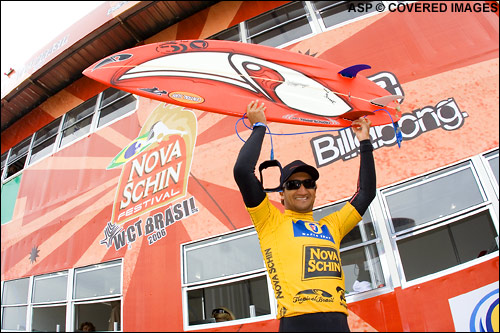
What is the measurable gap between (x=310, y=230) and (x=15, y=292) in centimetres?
689

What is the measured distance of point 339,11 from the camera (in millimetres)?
5555

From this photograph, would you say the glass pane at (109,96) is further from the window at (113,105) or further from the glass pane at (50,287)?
the glass pane at (50,287)

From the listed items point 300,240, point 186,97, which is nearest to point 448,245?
point 300,240

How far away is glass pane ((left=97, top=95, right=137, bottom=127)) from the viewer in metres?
6.62

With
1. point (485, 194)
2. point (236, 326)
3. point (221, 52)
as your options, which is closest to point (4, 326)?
point (236, 326)

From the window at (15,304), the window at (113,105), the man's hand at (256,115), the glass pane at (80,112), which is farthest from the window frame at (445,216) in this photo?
the window at (15,304)

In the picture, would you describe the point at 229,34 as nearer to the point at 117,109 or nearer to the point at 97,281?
the point at 117,109

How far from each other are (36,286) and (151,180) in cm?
300

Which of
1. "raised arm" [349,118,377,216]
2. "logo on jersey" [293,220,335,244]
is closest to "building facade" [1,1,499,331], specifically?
"raised arm" [349,118,377,216]

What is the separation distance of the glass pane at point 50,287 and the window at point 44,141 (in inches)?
111

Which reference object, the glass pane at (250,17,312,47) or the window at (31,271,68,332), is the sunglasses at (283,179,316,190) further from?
the window at (31,271,68,332)

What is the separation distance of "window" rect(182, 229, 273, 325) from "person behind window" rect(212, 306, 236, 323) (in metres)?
0.04

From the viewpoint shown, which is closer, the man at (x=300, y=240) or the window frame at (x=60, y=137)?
the man at (x=300, y=240)

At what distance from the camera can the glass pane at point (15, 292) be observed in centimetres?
653
